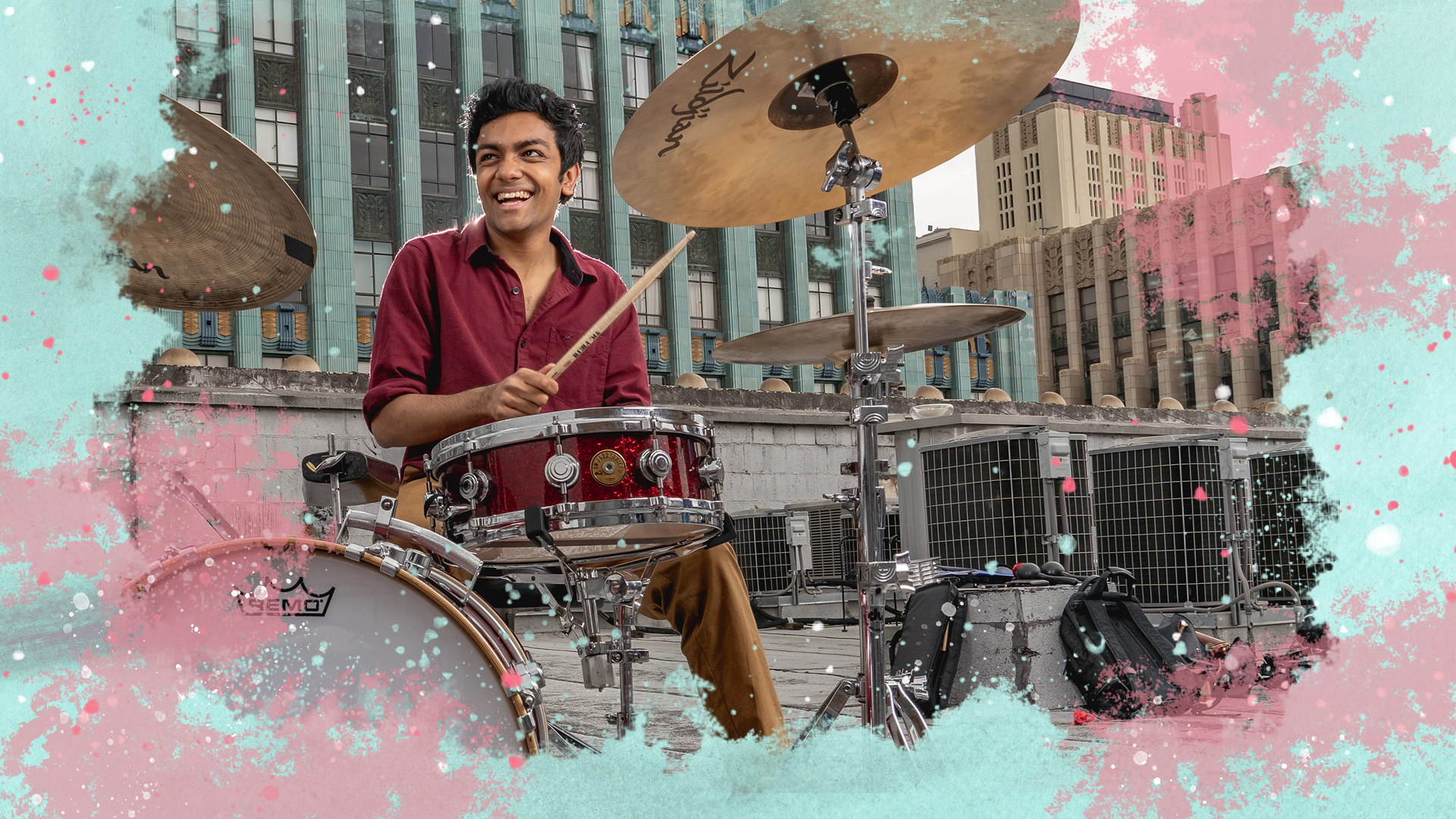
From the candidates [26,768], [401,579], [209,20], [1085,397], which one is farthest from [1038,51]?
[1085,397]

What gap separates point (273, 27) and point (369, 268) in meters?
5.25

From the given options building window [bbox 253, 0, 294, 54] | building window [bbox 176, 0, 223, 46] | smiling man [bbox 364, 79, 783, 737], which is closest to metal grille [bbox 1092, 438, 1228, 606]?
smiling man [bbox 364, 79, 783, 737]

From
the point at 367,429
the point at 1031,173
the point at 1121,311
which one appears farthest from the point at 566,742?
the point at 1121,311

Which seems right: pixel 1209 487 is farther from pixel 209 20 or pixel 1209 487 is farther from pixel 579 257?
pixel 209 20

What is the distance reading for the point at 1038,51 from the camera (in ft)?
8.12

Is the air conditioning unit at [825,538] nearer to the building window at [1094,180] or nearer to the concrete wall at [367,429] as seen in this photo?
the concrete wall at [367,429]

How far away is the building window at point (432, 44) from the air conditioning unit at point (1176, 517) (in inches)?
828

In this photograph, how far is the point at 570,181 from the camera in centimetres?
291

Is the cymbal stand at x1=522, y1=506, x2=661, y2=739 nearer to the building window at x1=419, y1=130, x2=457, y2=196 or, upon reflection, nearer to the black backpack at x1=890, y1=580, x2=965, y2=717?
the black backpack at x1=890, y1=580, x2=965, y2=717

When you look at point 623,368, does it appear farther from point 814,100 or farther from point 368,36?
point 368,36

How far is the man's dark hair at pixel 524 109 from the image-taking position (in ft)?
8.89

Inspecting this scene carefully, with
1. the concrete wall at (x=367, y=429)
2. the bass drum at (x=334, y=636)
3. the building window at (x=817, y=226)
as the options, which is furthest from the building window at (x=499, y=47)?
the bass drum at (x=334, y=636)

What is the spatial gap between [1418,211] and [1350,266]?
0.53ft

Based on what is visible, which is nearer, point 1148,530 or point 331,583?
point 331,583
